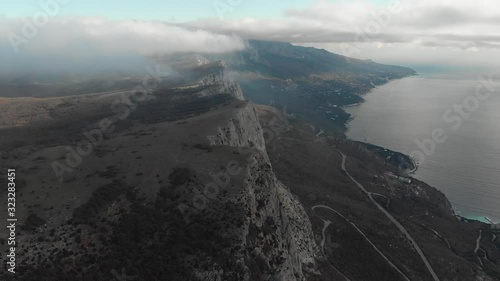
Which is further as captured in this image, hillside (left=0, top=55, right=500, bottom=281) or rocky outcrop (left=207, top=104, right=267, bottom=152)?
rocky outcrop (left=207, top=104, right=267, bottom=152)

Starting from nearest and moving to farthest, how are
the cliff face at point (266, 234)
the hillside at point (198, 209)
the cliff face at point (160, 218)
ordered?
the cliff face at point (160, 218) → the hillside at point (198, 209) → the cliff face at point (266, 234)

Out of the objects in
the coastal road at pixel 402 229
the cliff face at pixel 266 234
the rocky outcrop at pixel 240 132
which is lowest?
the coastal road at pixel 402 229

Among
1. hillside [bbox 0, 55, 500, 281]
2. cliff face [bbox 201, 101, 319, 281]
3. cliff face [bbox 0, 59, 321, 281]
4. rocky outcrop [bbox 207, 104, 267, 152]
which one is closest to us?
cliff face [bbox 0, 59, 321, 281]

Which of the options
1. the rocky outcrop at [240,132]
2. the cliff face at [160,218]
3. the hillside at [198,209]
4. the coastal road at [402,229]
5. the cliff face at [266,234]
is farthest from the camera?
the coastal road at [402,229]

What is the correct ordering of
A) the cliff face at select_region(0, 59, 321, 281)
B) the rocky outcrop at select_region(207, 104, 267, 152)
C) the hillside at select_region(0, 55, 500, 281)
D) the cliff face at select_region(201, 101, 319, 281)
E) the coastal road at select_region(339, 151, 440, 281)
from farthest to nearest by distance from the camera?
the coastal road at select_region(339, 151, 440, 281), the rocky outcrop at select_region(207, 104, 267, 152), the cliff face at select_region(201, 101, 319, 281), the hillside at select_region(0, 55, 500, 281), the cliff face at select_region(0, 59, 321, 281)

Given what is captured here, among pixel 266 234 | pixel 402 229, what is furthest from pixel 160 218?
pixel 402 229

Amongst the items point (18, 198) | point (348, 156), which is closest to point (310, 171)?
point (348, 156)

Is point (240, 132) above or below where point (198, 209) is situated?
below

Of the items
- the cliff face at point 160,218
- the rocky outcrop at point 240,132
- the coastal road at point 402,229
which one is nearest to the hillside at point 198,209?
the cliff face at point 160,218

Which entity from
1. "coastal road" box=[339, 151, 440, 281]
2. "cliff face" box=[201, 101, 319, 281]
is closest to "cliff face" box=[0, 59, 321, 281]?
"cliff face" box=[201, 101, 319, 281]

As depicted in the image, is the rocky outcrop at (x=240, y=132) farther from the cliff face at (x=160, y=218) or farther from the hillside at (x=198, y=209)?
the cliff face at (x=160, y=218)

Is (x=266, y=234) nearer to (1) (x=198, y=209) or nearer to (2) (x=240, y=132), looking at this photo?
(1) (x=198, y=209)

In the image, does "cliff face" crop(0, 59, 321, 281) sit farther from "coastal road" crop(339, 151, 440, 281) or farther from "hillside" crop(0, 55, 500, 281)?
"coastal road" crop(339, 151, 440, 281)
